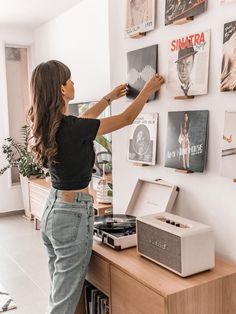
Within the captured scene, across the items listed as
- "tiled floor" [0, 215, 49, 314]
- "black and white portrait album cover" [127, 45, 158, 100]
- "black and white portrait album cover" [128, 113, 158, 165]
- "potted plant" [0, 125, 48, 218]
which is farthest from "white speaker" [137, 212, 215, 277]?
"potted plant" [0, 125, 48, 218]

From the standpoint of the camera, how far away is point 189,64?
185cm

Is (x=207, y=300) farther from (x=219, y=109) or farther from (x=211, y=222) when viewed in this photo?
(x=219, y=109)

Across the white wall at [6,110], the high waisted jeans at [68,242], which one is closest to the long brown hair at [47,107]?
the high waisted jeans at [68,242]

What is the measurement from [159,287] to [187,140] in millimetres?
716

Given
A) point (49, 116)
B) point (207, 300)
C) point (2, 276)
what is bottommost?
point (2, 276)

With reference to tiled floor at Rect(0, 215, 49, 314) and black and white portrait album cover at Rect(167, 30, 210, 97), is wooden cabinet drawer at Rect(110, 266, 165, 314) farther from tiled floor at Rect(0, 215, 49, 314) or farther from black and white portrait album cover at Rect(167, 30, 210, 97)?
tiled floor at Rect(0, 215, 49, 314)

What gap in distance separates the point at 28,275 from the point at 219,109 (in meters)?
2.46

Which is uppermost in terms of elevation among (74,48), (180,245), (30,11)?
(30,11)

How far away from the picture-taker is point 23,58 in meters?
5.78

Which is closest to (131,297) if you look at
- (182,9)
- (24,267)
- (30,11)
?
(182,9)

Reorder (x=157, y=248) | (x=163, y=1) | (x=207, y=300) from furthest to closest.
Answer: (x=163, y=1), (x=157, y=248), (x=207, y=300)

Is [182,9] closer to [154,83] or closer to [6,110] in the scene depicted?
[154,83]

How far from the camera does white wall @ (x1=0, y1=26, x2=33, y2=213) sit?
5.41 metres

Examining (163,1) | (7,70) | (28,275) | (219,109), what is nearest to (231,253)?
(219,109)
